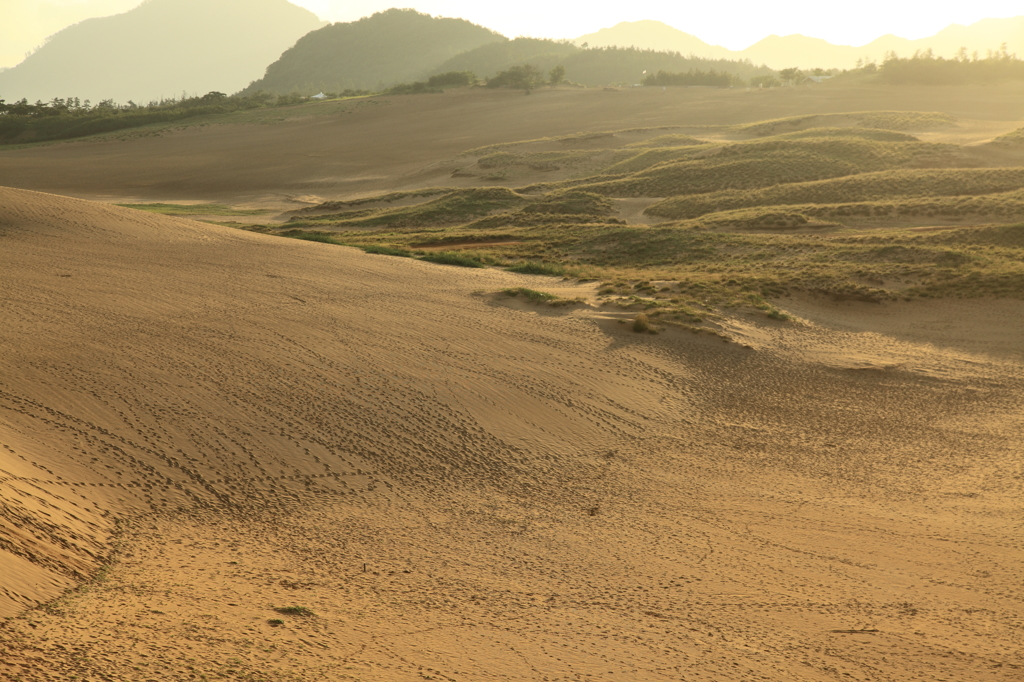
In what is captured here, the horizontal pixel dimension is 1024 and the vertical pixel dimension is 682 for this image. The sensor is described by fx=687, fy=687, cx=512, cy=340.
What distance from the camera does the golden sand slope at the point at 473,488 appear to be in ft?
20.6

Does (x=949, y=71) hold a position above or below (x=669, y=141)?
above

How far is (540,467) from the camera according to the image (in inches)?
413

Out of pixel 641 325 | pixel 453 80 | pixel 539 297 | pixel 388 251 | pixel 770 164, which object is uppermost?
pixel 453 80

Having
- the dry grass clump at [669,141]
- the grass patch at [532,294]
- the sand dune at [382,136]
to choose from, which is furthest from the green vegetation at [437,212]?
the grass patch at [532,294]

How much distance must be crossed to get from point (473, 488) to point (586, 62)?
488 feet

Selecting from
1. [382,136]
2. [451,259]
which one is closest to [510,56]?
[382,136]

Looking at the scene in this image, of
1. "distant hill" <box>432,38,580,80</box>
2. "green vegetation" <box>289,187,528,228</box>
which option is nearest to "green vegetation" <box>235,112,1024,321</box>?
"green vegetation" <box>289,187,528,228</box>

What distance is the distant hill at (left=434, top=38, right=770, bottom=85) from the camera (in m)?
140

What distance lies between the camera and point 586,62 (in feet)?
474

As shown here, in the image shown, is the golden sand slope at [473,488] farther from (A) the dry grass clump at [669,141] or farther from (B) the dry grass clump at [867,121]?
(B) the dry grass clump at [867,121]

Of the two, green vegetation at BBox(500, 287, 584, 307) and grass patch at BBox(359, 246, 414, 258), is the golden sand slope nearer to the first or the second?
green vegetation at BBox(500, 287, 584, 307)

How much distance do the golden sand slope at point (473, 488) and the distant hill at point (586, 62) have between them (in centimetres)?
12713

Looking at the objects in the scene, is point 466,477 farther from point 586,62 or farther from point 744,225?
point 586,62

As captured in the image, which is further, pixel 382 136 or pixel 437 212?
pixel 382 136
